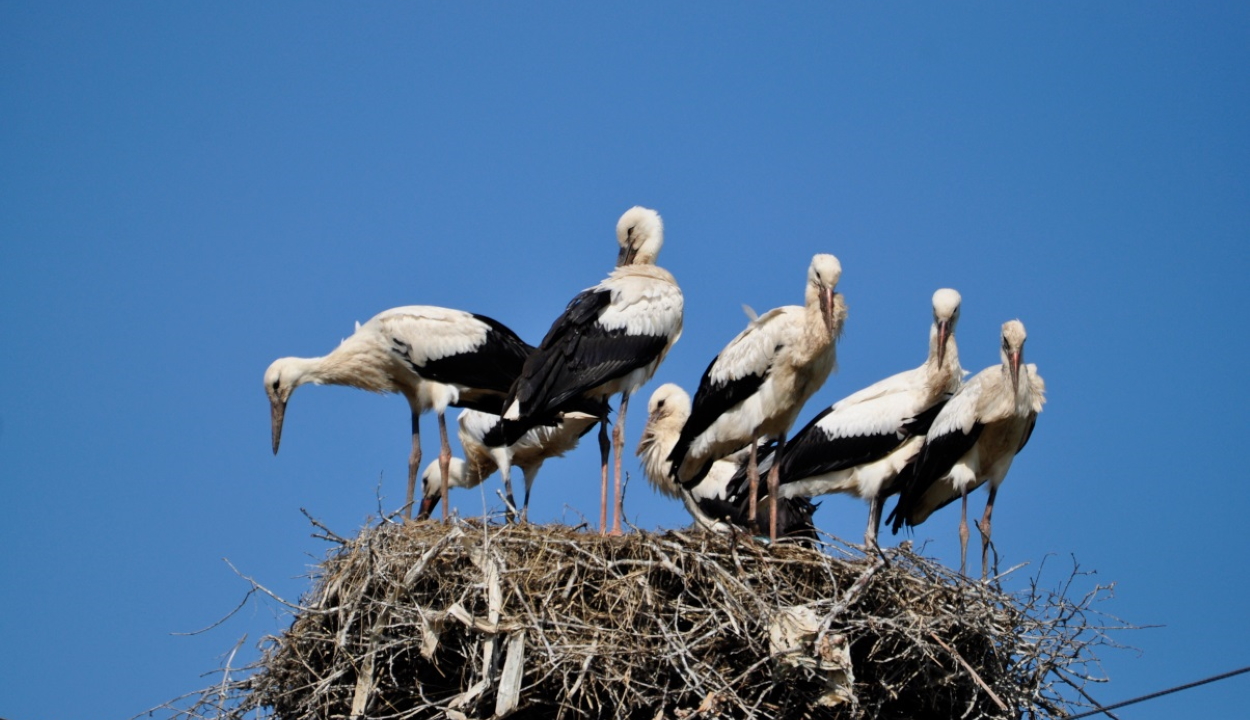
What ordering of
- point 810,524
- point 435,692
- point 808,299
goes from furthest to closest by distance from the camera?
point 810,524, point 808,299, point 435,692

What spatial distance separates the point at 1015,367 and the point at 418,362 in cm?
341

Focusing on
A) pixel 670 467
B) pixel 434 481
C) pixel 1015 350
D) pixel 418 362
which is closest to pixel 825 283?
pixel 1015 350

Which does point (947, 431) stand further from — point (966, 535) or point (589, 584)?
point (589, 584)

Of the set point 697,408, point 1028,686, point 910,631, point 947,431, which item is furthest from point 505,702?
point 947,431

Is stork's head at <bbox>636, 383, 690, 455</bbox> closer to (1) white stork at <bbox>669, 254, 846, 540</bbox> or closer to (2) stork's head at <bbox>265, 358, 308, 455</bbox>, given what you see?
(1) white stork at <bbox>669, 254, 846, 540</bbox>

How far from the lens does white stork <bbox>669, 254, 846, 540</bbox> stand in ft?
28.3

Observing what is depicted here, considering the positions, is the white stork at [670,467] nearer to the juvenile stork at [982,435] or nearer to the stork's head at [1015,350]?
the juvenile stork at [982,435]

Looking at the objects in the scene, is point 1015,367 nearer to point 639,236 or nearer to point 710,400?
point 710,400

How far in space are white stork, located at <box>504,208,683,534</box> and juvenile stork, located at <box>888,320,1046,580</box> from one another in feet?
4.92

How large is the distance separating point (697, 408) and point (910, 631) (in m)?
2.45

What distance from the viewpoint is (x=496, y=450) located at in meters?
11.5

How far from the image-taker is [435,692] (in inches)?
281

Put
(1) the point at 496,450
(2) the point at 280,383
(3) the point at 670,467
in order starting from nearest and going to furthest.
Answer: (3) the point at 670,467, (2) the point at 280,383, (1) the point at 496,450

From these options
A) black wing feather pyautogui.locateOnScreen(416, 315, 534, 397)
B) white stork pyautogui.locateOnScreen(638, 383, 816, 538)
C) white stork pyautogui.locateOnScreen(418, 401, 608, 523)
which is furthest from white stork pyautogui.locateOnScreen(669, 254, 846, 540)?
white stork pyautogui.locateOnScreen(418, 401, 608, 523)
